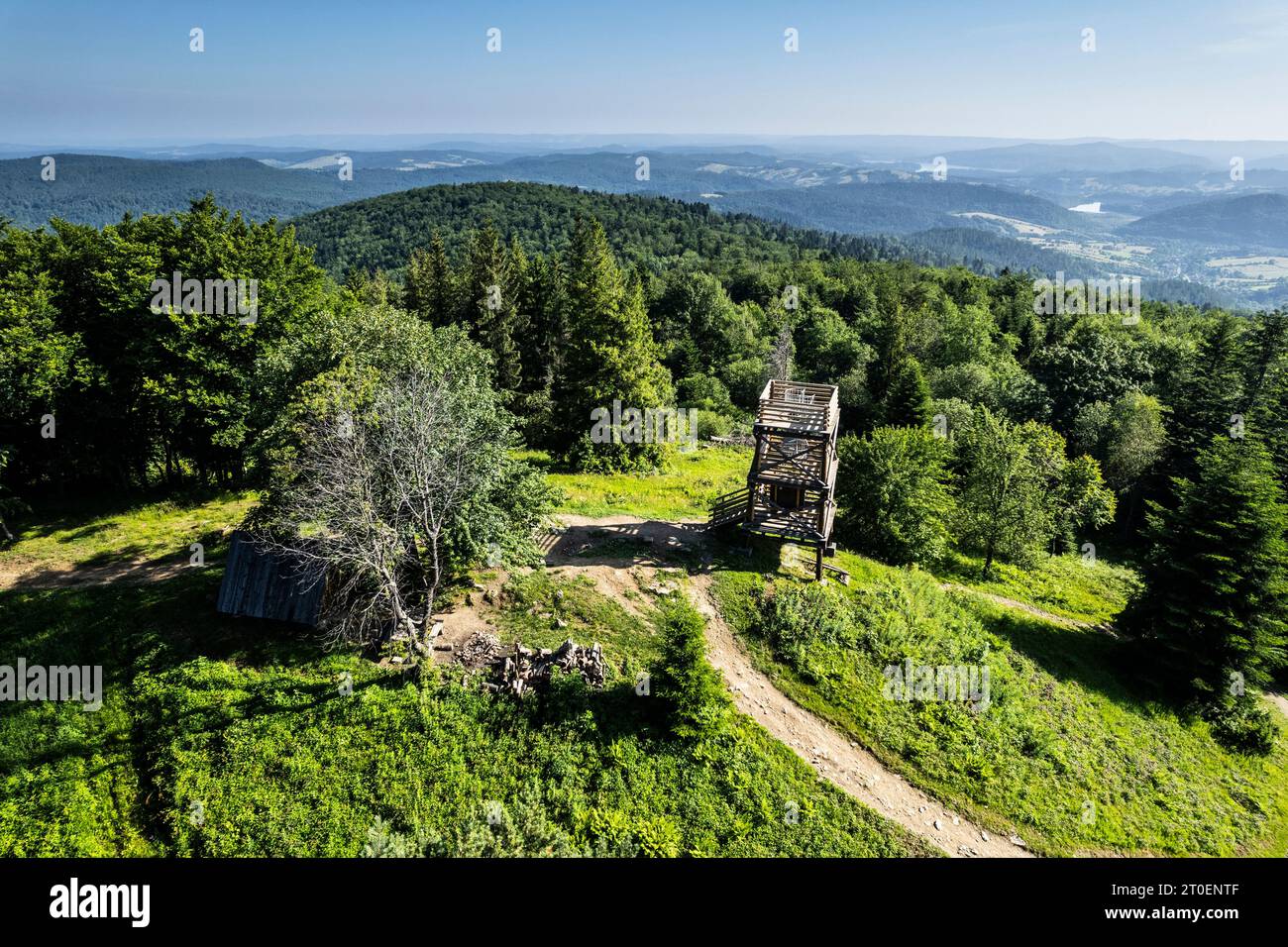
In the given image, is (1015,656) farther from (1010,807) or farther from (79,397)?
(79,397)

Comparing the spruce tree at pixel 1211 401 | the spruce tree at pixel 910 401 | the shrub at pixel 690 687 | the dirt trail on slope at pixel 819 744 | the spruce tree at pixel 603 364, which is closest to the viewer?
the dirt trail on slope at pixel 819 744

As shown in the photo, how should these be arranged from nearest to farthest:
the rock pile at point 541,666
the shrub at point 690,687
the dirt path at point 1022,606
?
the shrub at point 690,687 → the rock pile at point 541,666 → the dirt path at point 1022,606

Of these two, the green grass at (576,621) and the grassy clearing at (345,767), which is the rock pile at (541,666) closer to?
the grassy clearing at (345,767)

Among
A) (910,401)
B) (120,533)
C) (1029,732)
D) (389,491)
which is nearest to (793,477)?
(1029,732)

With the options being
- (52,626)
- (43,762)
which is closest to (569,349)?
(52,626)

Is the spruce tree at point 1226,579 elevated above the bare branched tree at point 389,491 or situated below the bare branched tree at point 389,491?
below

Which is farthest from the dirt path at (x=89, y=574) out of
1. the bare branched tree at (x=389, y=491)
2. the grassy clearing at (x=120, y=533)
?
the bare branched tree at (x=389, y=491)
